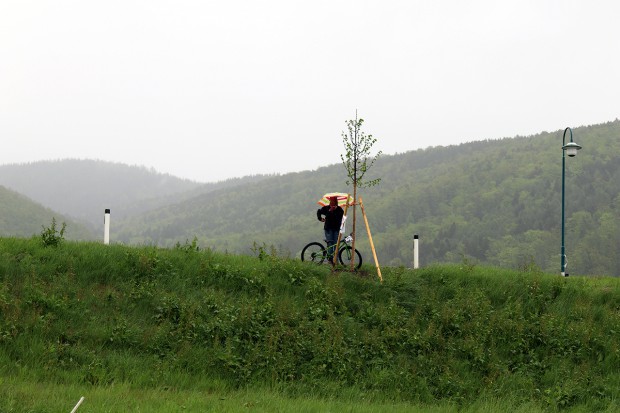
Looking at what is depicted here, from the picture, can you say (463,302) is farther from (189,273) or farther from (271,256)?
(189,273)

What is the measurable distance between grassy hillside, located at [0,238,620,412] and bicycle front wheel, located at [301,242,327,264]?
40.5 inches

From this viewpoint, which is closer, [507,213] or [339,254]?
[339,254]

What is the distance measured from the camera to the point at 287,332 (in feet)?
34.8

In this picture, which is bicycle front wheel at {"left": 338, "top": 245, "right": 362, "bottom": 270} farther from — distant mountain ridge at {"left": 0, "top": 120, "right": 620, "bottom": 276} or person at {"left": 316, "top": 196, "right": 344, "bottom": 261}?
distant mountain ridge at {"left": 0, "top": 120, "right": 620, "bottom": 276}

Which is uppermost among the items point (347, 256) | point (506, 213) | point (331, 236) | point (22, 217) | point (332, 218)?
point (332, 218)

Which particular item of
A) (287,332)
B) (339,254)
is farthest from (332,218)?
(287,332)

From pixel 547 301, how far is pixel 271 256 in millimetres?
7498

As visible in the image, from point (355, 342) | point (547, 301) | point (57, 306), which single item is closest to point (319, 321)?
point (355, 342)

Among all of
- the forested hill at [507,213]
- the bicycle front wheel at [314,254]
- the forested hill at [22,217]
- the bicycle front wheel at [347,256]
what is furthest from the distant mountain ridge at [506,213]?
the bicycle front wheel at [347,256]

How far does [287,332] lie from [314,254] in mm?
4157

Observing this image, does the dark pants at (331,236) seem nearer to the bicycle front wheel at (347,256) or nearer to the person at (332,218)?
the person at (332,218)

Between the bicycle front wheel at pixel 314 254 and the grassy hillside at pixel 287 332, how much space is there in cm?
103

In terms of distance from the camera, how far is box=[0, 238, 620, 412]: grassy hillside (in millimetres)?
9227

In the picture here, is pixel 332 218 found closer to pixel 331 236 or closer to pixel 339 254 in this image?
pixel 331 236
